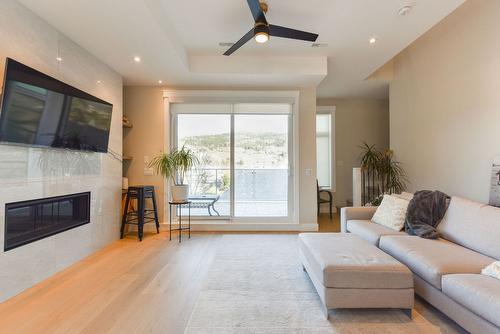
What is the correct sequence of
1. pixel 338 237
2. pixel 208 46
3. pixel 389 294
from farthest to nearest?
pixel 208 46 < pixel 338 237 < pixel 389 294

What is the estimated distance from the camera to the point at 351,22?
9.81 ft

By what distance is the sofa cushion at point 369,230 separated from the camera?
2.78 meters

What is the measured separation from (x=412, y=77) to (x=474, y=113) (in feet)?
4.72

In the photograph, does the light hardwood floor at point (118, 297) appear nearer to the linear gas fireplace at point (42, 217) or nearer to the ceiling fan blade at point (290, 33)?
the linear gas fireplace at point (42, 217)

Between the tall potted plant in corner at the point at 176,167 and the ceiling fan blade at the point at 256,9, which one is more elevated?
the ceiling fan blade at the point at 256,9

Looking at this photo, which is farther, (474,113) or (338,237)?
(474,113)

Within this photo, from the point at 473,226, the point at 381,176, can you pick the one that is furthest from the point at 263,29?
the point at 381,176

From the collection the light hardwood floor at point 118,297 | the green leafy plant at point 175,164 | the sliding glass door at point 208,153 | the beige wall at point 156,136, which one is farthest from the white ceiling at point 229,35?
the light hardwood floor at point 118,297

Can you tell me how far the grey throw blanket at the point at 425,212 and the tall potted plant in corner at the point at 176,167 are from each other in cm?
313

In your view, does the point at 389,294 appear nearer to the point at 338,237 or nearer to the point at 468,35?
the point at 338,237

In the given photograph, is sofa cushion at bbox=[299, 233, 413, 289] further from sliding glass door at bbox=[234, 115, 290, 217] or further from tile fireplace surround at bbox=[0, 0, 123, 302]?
tile fireplace surround at bbox=[0, 0, 123, 302]

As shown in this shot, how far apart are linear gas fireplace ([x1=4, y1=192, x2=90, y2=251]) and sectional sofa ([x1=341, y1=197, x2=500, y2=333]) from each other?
3519mm

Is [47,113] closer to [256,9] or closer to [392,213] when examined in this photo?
[256,9]

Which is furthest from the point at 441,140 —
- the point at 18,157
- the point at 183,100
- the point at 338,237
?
the point at 18,157
